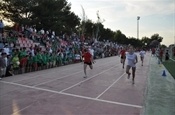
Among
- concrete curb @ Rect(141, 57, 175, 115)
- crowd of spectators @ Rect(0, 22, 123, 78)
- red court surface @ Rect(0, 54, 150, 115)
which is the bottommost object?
concrete curb @ Rect(141, 57, 175, 115)

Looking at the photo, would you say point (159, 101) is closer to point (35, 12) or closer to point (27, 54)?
point (27, 54)

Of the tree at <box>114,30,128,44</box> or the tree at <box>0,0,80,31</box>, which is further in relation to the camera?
the tree at <box>114,30,128,44</box>

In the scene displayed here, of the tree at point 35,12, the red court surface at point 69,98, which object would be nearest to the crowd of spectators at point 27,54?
the red court surface at point 69,98

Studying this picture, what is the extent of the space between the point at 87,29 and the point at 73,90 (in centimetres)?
7658

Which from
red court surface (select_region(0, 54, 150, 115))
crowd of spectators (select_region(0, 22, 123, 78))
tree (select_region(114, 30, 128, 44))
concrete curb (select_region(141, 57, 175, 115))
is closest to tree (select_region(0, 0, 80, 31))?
crowd of spectators (select_region(0, 22, 123, 78))

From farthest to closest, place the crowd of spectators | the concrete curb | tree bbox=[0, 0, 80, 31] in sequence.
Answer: tree bbox=[0, 0, 80, 31] → the crowd of spectators → the concrete curb

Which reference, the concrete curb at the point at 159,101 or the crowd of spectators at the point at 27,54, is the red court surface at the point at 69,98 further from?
the crowd of spectators at the point at 27,54

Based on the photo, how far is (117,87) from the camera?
43.1ft

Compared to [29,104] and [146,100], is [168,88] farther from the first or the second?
[29,104]

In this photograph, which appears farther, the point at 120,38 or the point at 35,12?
the point at 120,38

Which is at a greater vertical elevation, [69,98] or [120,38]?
[120,38]

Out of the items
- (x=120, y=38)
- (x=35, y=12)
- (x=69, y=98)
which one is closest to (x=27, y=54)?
(x=69, y=98)

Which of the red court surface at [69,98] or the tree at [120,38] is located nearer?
the red court surface at [69,98]

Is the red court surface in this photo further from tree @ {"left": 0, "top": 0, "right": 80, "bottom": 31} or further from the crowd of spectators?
tree @ {"left": 0, "top": 0, "right": 80, "bottom": 31}
